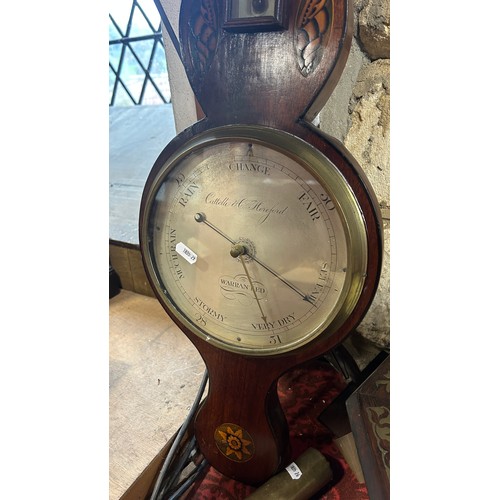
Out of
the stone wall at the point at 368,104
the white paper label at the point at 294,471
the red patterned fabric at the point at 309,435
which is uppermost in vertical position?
the stone wall at the point at 368,104

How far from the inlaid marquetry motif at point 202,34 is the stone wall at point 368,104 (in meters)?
0.38

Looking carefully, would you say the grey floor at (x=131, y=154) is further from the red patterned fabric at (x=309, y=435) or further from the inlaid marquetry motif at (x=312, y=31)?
the inlaid marquetry motif at (x=312, y=31)

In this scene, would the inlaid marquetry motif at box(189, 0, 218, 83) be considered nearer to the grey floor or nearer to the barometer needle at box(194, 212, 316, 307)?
the barometer needle at box(194, 212, 316, 307)

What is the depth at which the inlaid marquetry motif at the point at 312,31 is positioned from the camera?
561 millimetres

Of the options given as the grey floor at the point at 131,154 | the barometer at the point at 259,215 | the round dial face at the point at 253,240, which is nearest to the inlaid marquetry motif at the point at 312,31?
the barometer at the point at 259,215

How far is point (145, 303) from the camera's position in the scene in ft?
4.86

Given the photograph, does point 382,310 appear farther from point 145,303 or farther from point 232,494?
point 145,303

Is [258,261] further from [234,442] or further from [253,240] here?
[234,442]

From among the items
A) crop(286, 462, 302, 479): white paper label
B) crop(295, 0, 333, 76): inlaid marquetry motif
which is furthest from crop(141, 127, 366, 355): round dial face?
crop(286, 462, 302, 479): white paper label

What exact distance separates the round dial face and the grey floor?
30.9 inches

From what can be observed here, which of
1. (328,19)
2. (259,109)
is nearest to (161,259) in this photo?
(259,109)

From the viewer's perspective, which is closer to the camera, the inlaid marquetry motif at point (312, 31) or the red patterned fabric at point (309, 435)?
the inlaid marquetry motif at point (312, 31)

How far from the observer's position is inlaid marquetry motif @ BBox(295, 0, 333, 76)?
0.56m
